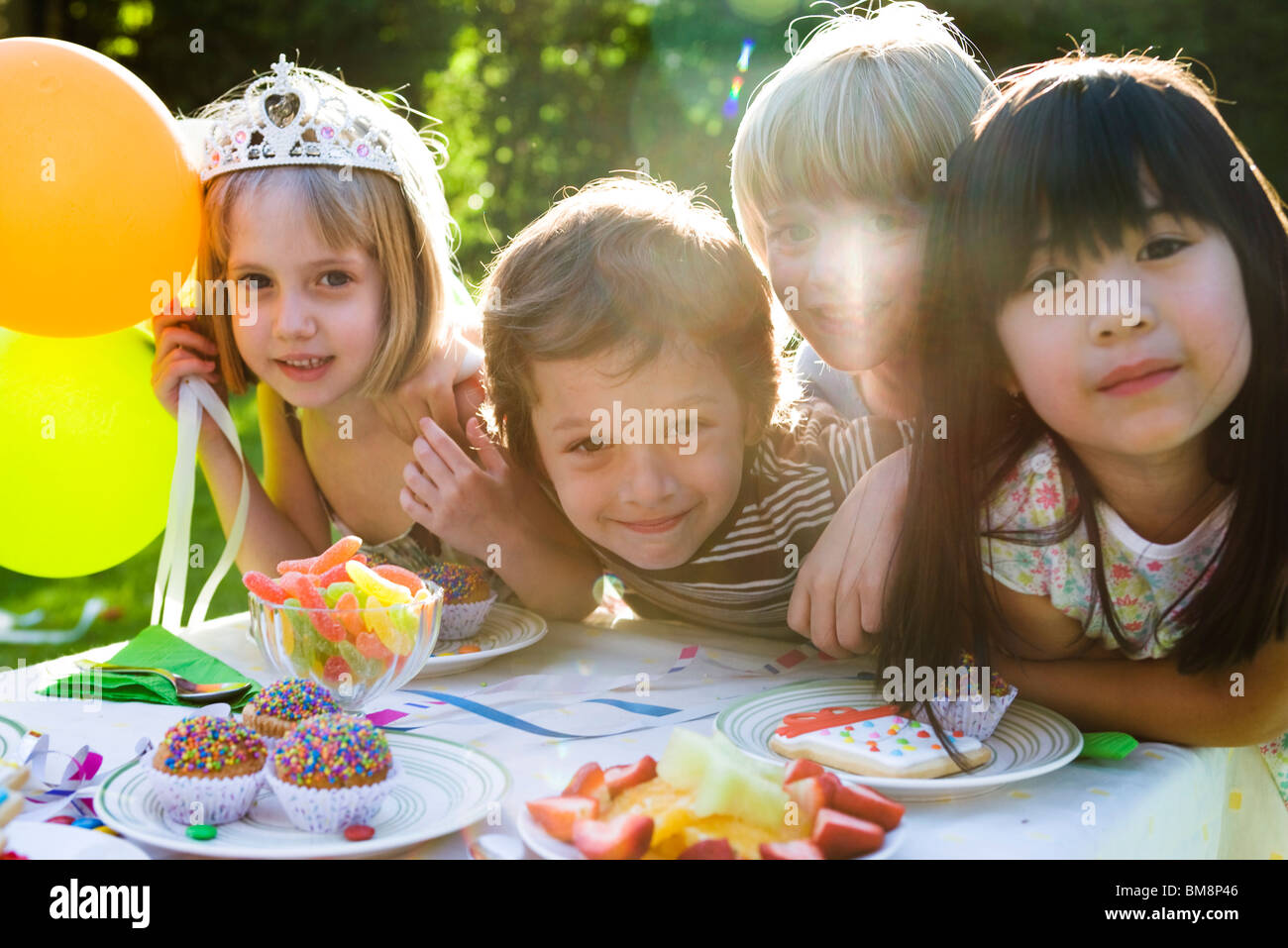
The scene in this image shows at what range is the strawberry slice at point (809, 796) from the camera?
3.22ft

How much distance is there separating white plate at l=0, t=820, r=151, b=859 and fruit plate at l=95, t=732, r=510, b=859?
1 centimetres

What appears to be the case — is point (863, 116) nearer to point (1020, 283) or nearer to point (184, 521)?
point (1020, 283)

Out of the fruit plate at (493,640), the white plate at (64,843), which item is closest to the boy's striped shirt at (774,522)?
the fruit plate at (493,640)

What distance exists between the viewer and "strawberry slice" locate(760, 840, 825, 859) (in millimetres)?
934

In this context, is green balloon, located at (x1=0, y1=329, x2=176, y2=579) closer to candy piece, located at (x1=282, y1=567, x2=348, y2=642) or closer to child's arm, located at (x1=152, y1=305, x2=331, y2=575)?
child's arm, located at (x1=152, y1=305, x2=331, y2=575)

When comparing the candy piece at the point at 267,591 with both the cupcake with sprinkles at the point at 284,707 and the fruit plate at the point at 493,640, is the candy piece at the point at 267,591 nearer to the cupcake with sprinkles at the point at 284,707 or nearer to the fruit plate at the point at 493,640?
the cupcake with sprinkles at the point at 284,707

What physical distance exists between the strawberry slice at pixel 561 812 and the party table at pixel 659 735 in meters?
0.04

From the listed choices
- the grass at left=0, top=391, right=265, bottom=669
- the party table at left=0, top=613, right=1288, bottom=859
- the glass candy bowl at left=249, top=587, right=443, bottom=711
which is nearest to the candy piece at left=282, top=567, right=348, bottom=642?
the glass candy bowl at left=249, top=587, right=443, bottom=711

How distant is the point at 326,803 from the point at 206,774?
0.11m

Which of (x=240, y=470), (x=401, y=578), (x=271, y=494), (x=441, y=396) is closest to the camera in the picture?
(x=401, y=578)

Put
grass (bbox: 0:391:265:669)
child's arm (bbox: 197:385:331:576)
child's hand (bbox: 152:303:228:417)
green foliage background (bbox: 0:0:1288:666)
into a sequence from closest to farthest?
child's hand (bbox: 152:303:228:417)
child's arm (bbox: 197:385:331:576)
grass (bbox: 0:391:265:669)
green foliage background (bbox: 0:0:1288:666)

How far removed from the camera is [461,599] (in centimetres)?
161

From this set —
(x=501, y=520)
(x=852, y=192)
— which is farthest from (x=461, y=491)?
(x=852, y=192)

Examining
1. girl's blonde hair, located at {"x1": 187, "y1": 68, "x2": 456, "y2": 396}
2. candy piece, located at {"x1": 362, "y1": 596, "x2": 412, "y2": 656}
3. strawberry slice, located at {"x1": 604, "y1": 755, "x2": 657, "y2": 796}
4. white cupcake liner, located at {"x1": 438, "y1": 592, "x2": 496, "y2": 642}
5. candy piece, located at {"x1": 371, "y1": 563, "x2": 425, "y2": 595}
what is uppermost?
girl's blonde hair, located at {"x1": 187, "y1": 68, "x2": 456, "y2": 396}
